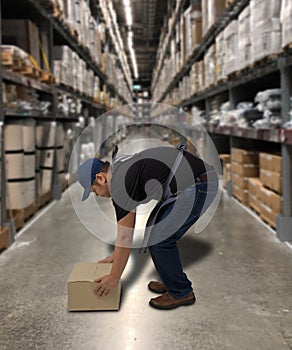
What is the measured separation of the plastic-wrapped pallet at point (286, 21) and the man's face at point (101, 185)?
1.92 m

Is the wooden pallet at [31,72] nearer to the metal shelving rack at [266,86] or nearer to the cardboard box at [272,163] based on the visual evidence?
the metal shelving rack at [266,86]

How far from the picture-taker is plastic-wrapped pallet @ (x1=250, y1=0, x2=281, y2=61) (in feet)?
11.4

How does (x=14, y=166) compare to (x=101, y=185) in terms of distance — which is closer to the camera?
(x=101, y=185)

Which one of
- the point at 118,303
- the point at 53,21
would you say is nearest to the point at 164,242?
the point at 118,303

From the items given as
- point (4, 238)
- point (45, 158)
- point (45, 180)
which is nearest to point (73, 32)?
point (45, 158)

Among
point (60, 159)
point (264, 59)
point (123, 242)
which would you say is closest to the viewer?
point (123, 242)

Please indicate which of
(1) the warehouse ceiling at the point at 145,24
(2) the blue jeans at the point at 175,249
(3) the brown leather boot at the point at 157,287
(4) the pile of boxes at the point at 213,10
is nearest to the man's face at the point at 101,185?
(2) the blue jeans at the point at 175,249

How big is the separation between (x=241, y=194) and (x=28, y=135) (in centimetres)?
249

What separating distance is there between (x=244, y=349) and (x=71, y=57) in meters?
5.39

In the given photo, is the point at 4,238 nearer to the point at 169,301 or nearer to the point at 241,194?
the point at 169,301

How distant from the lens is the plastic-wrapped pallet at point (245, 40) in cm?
415

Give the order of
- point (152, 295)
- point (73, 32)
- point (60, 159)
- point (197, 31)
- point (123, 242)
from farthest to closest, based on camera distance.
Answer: point (197, 31), point (73, 32), point (60, 159), point (152, 295), point (123, 242)

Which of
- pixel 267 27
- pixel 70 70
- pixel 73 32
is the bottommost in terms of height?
pixel 267 27

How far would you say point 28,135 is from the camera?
405 centimetres
